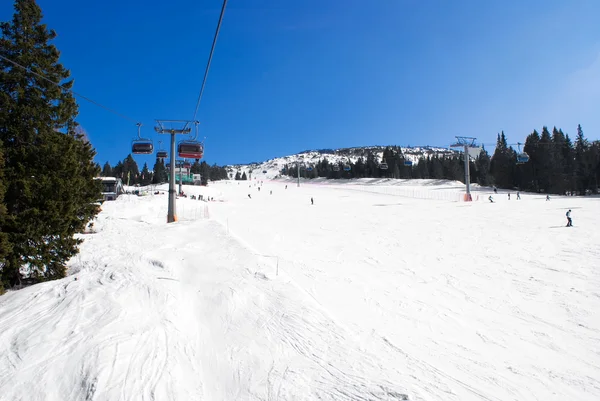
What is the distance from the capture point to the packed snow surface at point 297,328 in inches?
167

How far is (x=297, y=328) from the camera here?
19.1 ft

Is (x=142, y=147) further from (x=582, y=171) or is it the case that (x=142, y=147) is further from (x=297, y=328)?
(x=582, y=171)

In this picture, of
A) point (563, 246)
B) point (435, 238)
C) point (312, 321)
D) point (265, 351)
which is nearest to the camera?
point (265, 351)

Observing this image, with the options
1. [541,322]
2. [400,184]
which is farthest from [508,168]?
[541,322]

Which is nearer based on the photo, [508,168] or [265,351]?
[265,351]

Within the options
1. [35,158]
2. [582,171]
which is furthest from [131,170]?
[582,171]

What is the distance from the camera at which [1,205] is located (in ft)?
22.6

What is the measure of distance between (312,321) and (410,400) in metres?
2.50

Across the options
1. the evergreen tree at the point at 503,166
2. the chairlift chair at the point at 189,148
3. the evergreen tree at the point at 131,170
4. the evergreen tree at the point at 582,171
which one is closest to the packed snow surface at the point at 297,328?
the chairlift chair at the point at 189,148

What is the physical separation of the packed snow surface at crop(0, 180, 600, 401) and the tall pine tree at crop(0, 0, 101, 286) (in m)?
1.06

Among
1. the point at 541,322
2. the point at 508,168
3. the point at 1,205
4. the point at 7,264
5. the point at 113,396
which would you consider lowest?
the point at 541,322

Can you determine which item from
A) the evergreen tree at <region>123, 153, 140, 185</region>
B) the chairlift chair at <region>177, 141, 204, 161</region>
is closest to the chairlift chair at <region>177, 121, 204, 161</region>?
the chairlift chair at <region>177, 141, 204, 161</region>

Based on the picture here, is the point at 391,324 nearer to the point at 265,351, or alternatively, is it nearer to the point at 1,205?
the point at 265,351

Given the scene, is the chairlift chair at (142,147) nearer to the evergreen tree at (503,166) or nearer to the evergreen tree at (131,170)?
the evergreen tree at (503,166)
